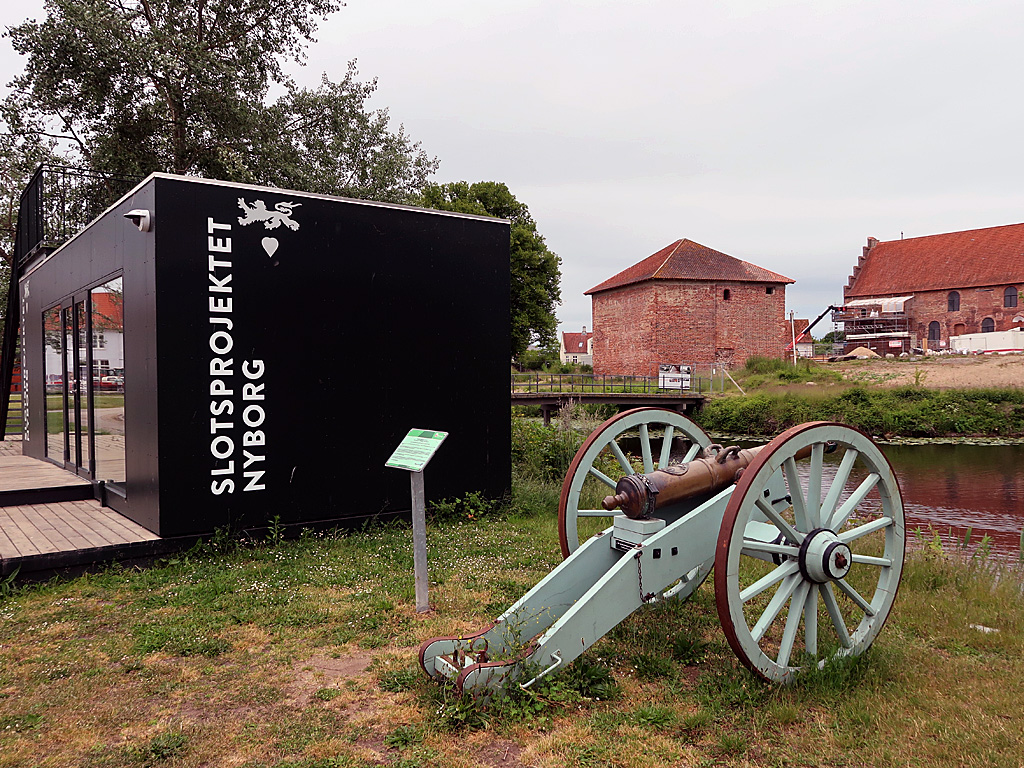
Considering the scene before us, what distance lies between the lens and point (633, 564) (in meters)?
3.78

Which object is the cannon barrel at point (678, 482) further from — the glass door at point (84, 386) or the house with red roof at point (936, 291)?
the house with red roof at point (936, 291)

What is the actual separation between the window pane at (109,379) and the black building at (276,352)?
0.03 meters

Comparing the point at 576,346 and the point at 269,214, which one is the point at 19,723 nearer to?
the point at 269,214

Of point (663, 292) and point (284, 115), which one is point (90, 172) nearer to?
point (284, 115)

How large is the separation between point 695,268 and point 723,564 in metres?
43.3

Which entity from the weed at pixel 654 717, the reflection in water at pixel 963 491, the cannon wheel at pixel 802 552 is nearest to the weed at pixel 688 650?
the cannon wheel at pixel 802 552

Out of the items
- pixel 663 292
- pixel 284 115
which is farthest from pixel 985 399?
pixel 284 115

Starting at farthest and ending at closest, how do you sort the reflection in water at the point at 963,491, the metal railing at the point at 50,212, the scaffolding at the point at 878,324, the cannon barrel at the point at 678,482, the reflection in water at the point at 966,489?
the scaffolding at the point at 878,324 → the reflection in water at the point at 966,489 → the reflection in water at the point at 963,491 → the metal railing at the point at 50,212 → the cannon barrel at the point at 678,482

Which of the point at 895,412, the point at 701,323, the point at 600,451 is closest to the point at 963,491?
the point at 895,412

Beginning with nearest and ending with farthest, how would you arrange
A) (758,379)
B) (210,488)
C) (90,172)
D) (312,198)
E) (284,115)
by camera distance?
(210,488) → (312,198) → (90,172) → (284,115) → (758,379)

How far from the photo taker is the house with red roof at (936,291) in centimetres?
4991

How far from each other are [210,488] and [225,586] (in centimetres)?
125

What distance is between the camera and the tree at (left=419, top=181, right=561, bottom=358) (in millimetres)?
39156

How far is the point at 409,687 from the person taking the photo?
389 cm
